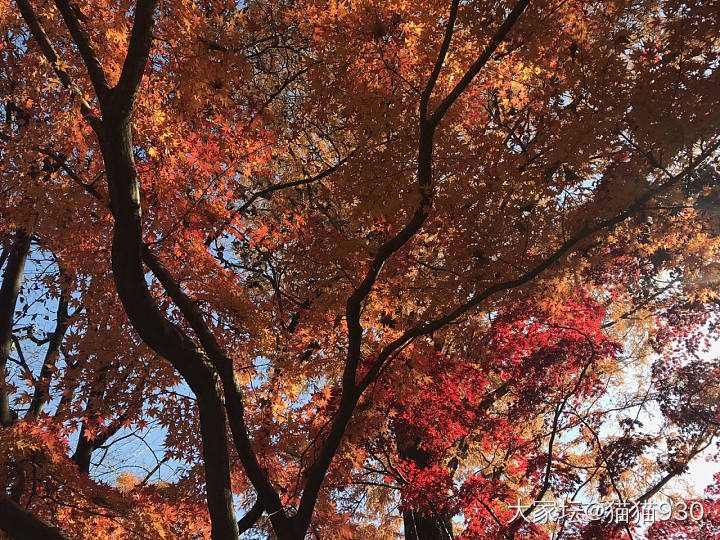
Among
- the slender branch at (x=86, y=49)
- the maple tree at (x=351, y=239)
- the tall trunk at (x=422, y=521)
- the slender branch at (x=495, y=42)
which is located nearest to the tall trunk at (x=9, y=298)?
the maple tree at (x=351, y=239)

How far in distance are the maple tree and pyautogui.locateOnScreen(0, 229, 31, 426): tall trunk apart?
0.03m

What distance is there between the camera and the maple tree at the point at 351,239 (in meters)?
4.28

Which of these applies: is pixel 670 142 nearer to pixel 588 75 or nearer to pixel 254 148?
pixel 588 75

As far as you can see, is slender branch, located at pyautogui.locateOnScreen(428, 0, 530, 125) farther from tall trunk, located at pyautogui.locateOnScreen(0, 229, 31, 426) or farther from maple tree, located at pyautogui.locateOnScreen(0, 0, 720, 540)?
tall trunk, located at pyautogui.locateOnScreen(0, 229, 31, 426)

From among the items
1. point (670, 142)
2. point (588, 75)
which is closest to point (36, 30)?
point (588, 75)

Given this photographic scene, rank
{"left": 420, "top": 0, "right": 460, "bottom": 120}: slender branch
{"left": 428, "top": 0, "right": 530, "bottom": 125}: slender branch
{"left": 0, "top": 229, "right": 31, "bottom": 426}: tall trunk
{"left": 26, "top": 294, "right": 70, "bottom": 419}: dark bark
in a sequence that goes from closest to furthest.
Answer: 1. {"left": 428, "top": 0, "right": 530, "bottom": 125}: slender branch
2. {"left": 420, "top": 0, "right": 460, "bottom": 120}: slender branch
3. {"left": 0, "top": 229, "right": 31, "bottom": 426}: tall trunk
4. {"left": 26, "top": 294, "right": 70, "bottom": 419}: dark bark

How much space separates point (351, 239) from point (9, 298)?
549 centimetres

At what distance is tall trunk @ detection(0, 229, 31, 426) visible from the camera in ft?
21.2

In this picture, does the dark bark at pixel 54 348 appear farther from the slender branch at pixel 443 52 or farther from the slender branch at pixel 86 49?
the slender branch at pixel 443 52

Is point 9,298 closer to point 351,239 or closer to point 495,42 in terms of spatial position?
point 351,239

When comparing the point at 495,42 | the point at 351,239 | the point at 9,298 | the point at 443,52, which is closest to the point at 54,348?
the point at 9,298

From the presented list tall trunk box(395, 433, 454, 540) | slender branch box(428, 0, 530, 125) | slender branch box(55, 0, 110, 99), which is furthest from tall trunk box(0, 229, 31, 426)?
slender branch box(428, 0, 530, 125)

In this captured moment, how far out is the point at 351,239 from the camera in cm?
508

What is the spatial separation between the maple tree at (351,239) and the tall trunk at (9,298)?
3 centimetres
